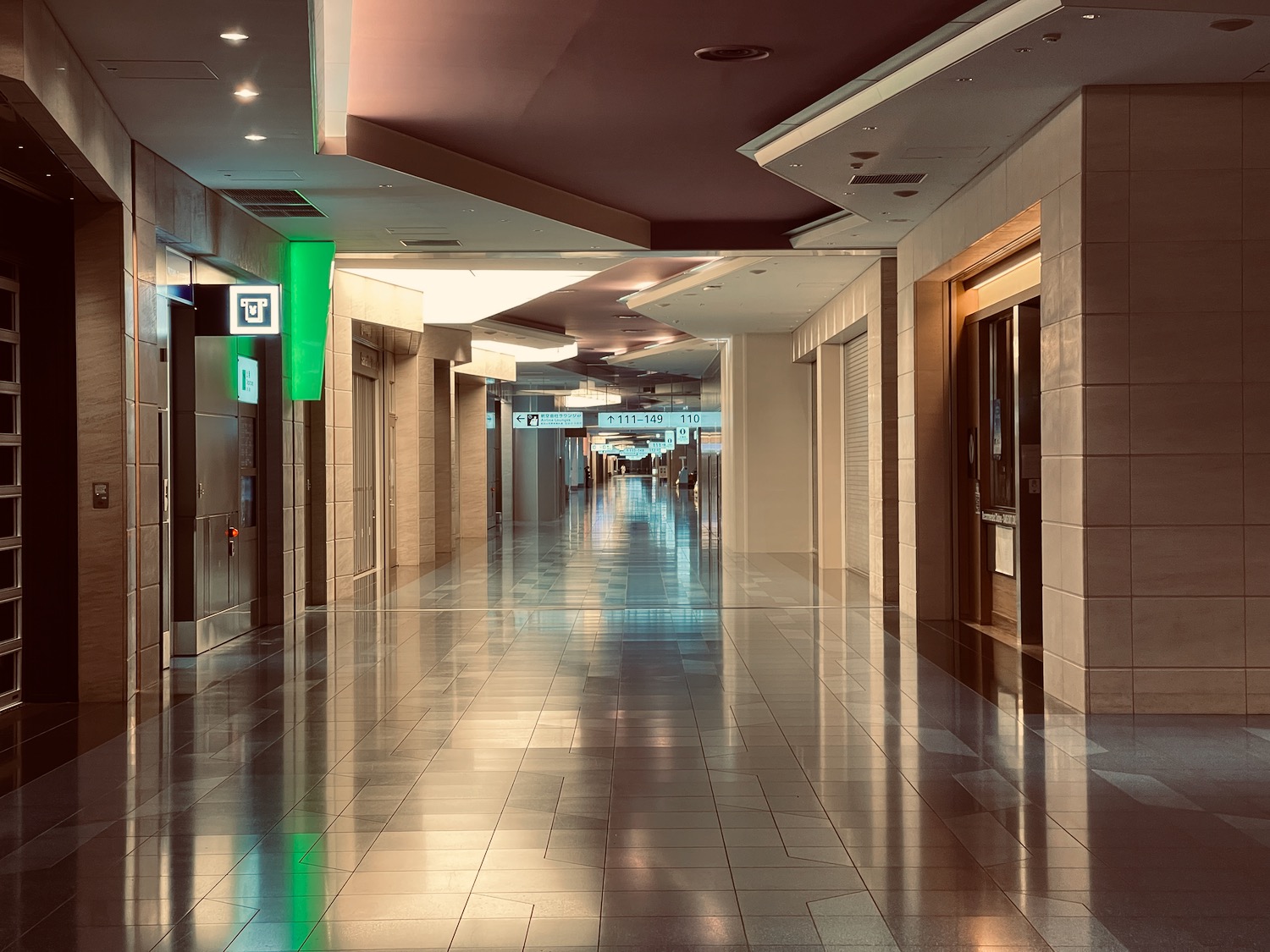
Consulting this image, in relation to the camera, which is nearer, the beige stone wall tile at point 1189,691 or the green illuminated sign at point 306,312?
the beige stone wall tile at point 1189,691

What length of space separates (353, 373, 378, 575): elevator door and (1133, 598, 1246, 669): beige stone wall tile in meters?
9.89

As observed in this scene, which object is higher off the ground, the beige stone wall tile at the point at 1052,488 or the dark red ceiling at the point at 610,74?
the dark red ceiling at the point at 610,74

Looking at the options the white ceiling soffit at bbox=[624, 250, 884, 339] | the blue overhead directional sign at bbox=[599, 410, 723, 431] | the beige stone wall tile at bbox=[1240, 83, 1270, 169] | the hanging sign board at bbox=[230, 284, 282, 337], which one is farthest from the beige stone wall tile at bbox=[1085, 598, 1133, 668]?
the blue overhead directional sign at bbox=[599, 410, 723, 431]

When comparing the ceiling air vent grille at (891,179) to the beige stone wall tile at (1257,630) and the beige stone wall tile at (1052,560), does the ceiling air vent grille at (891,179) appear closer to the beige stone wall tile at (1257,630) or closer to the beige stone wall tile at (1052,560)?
the beige stone wall tile at (1052,560)

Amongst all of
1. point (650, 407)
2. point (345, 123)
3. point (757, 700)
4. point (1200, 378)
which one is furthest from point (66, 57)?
point (650, 407)

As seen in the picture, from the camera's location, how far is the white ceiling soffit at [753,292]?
11664 millimetres

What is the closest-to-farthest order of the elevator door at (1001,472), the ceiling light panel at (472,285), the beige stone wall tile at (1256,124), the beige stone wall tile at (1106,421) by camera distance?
the beige stone wall tile at (1256,124) → the beige stone wall tile at (1106,421) → the elevator door at (1001,472) → the ceiling light panel at (472,285)

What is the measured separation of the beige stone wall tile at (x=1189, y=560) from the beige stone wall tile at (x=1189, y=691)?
16.8 inches

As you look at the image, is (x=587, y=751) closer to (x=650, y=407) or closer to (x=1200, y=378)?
(x=1200, y=378)

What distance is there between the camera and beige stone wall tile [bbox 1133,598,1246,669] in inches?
247

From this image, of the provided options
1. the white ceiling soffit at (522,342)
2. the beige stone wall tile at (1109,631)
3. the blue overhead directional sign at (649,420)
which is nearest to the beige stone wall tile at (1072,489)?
the beige stone wall tile at (1109,631)

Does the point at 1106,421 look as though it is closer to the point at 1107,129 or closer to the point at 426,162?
the point at 1107,129

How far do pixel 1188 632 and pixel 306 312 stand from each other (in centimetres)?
761

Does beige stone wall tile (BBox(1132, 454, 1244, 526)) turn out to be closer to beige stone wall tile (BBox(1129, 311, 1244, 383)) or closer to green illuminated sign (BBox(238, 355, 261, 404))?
beige stone wall tile (BBox(1129, 311, 1244, 383))
